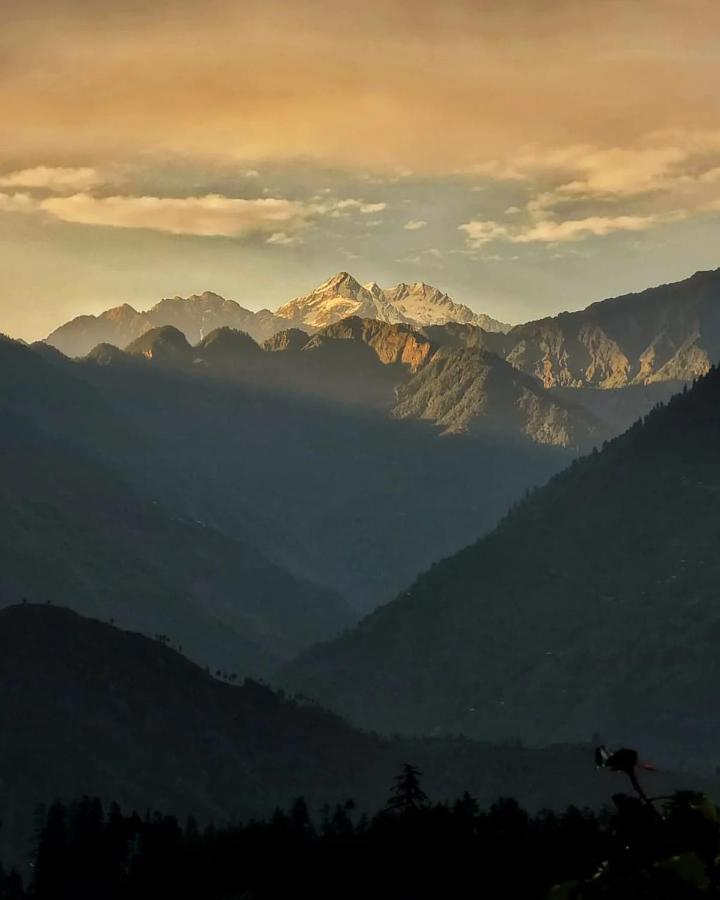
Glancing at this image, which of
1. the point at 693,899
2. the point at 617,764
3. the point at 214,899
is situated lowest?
the point at 214,899

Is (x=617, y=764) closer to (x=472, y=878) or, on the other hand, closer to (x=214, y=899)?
(x=472, y=878)

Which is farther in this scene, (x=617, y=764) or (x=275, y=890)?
(x=275, y=890)

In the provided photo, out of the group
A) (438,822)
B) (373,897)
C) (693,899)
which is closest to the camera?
(693,899)

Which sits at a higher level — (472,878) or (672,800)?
(672,800)

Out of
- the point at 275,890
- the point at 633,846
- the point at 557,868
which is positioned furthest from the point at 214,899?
the point at 633,846

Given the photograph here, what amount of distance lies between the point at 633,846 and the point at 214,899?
179027 millimetres

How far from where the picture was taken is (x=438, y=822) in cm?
19188

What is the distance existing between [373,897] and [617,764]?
161 meters

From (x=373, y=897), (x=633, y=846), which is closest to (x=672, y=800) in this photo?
(x=633, y=846)

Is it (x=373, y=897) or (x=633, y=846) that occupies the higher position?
(x=633, y=846)

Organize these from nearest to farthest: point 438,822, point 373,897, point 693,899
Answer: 1. point 693,899
2. point 373,897
3. point 438,822

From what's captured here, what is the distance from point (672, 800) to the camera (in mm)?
23438

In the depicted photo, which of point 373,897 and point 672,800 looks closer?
point 672,800

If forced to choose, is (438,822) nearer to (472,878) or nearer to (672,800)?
(472,878)
